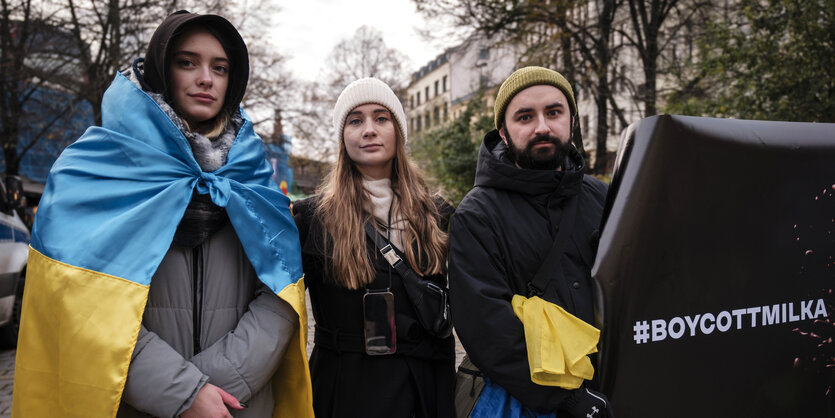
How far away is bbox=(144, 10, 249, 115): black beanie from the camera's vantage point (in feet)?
6.30

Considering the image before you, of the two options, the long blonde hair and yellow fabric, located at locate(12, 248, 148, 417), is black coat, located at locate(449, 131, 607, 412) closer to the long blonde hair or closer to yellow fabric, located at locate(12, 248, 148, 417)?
the long blonde hair

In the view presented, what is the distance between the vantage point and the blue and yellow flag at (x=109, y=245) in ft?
5.20

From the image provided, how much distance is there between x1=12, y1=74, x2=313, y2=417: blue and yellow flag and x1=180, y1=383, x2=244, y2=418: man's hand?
214mm

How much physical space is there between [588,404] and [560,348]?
197 millimetres

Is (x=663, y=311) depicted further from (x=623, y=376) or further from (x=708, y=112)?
(x=708, y=112)

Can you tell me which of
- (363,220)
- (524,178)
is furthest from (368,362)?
(524,178)

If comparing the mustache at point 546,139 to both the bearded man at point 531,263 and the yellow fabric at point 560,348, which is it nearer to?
the bearded man at point 531,263

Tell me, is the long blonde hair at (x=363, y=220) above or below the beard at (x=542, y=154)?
below

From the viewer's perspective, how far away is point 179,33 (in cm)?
199

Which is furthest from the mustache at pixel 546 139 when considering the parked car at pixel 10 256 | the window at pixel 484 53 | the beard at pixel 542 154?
the window at pixel 484 53

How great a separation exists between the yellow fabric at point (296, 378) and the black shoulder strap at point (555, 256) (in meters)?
0.81

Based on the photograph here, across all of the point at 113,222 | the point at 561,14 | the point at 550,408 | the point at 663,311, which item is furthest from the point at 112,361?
the point at 561,14

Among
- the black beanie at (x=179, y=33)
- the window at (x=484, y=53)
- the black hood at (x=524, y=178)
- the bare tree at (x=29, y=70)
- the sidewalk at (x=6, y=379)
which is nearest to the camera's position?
the black beanie at (x=179, y=33)

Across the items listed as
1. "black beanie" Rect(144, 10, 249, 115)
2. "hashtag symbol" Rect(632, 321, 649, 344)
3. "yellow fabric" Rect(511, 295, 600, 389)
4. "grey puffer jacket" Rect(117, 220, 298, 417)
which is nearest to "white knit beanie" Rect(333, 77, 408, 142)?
"black beanie" Rect(144, 10, 249, 115)
